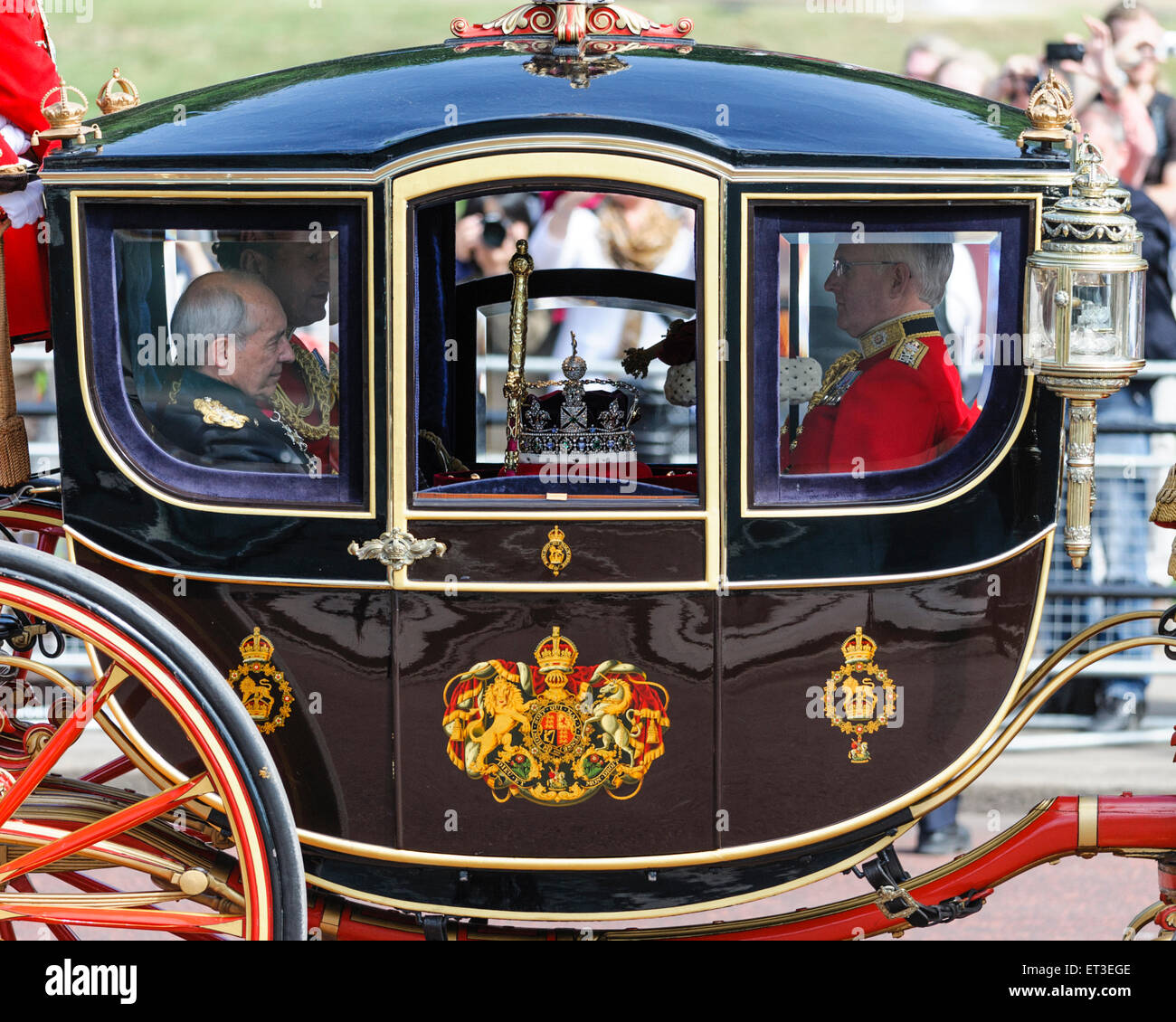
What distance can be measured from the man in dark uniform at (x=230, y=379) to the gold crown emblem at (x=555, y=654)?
0.53 m

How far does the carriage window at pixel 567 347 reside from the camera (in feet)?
10.3

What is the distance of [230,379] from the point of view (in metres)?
2.83

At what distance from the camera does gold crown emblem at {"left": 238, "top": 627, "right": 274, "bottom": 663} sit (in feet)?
8.96

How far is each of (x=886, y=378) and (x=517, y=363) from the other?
0.68 metres

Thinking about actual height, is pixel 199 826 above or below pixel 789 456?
below

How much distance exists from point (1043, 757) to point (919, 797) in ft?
8.90

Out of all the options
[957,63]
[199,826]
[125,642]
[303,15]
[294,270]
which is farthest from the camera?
[303,15]

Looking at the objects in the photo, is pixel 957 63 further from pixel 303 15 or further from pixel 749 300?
pixel 303 15

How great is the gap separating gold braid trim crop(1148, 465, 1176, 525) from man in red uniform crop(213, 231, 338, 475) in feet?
4.82

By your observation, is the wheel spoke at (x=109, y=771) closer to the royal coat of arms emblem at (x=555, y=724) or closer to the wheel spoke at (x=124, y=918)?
the wheel spoke at (x=124, y=918)

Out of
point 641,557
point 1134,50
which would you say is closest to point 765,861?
point 641,557

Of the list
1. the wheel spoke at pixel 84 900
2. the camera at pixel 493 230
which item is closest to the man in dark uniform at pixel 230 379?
the wheel spoke at pixel 84 900

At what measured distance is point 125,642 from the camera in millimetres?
2531

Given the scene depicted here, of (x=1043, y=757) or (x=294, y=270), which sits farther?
(x=1043, y=757)
